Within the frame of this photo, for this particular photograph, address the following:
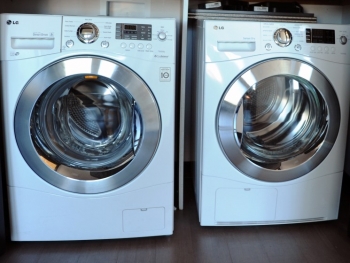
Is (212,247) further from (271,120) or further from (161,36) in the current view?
(161,36)

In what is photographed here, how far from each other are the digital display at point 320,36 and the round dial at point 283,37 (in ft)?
0.23

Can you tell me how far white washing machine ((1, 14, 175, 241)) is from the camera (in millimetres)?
1211

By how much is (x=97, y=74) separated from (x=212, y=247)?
0.73 m

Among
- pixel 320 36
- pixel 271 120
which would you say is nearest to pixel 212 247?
pixel 271 120

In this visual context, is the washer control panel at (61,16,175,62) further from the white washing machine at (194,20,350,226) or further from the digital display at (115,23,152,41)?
the white washing machine at (194,20,350,226)

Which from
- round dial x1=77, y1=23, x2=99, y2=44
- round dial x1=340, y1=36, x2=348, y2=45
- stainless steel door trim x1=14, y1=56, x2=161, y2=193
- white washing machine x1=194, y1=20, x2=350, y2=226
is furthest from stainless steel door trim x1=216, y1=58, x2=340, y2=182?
round dial x1=77, y1=23, x2=99, y2=44

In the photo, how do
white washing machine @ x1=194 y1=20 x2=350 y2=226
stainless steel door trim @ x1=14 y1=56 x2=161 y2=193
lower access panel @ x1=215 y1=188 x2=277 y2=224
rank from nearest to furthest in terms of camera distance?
stainless steel door trim @ x1=14 y1=56 x2=161 y2=193 < white washing machine @ x1=194 y1=20 x2=350 y2=226 < lower access panel @ x1=215 y1=188 x2=277 y2=224

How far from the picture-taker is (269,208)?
146 cm

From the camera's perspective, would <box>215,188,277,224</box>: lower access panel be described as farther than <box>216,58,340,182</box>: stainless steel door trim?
Yes

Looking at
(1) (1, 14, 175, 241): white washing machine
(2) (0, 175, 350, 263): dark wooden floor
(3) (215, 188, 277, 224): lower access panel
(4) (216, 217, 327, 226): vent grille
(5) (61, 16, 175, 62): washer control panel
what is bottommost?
(2) (0, 175, 350, 263): dark wooden floor

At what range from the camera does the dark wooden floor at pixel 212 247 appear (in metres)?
1.33

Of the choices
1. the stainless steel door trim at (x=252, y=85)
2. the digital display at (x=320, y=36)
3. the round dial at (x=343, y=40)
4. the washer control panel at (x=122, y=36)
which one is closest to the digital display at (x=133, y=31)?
the washer control panel at (x=122, y=36)

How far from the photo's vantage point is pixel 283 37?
51.9 inches

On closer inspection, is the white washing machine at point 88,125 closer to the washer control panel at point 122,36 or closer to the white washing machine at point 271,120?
the washer control panel at point 122,36
